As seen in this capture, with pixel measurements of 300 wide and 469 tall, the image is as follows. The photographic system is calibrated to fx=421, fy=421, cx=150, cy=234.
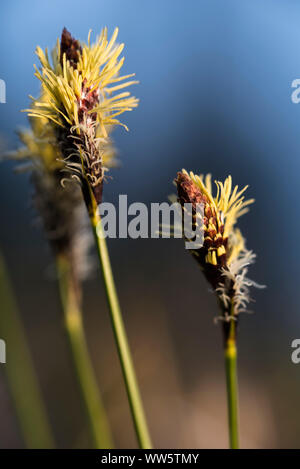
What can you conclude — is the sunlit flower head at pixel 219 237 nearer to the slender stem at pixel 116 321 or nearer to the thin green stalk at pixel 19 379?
the slender stem at pixel 116 321

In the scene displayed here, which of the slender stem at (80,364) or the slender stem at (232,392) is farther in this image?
the slender stem at (80,364)

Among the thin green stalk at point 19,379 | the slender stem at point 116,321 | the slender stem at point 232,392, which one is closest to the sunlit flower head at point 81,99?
the slender stem at point 116,321

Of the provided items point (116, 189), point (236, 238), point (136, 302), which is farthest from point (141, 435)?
point (116, 189)

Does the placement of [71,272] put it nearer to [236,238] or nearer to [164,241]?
[236,238]

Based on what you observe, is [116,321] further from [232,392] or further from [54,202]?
[54,202]

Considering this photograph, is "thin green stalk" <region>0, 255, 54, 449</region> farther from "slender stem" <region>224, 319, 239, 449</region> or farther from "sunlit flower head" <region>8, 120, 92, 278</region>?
"slender stem" <region>224, 319, 239, 449</region>
